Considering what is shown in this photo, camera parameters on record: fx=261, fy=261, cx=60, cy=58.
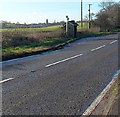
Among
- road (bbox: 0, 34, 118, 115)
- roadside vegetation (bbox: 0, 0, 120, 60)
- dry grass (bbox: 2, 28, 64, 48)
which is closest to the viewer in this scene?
road (bbox: 0, 34, 118, 115)

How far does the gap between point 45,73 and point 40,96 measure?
3.01 m

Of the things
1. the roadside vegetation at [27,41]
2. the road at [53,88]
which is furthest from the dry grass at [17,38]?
the road at [53,88]

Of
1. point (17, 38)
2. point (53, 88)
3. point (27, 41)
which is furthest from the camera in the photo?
point (27, 41)

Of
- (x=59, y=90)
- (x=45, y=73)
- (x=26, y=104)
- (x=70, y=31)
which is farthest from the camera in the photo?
(x=70, y=31)

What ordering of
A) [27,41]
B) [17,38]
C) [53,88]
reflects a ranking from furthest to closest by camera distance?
[27,41], [17,38], [53,88]

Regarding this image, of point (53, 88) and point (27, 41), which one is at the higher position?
point (27, 41)

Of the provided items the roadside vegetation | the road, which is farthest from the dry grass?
the road

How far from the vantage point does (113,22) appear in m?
65.2

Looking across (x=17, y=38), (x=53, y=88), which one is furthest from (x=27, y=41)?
(x=53, y=88)

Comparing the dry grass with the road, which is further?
the dry grass

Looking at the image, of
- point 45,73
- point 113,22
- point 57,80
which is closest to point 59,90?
point 57,80

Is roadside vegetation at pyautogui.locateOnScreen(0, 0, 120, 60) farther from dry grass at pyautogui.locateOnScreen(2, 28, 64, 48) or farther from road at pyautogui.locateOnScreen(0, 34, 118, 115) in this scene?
road at pyautogui.locateOnScreen(0, 34, 118, 115)

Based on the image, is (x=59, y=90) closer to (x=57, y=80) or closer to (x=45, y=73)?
(x=57, y=80)

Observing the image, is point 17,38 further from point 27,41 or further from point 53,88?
point 53,88
